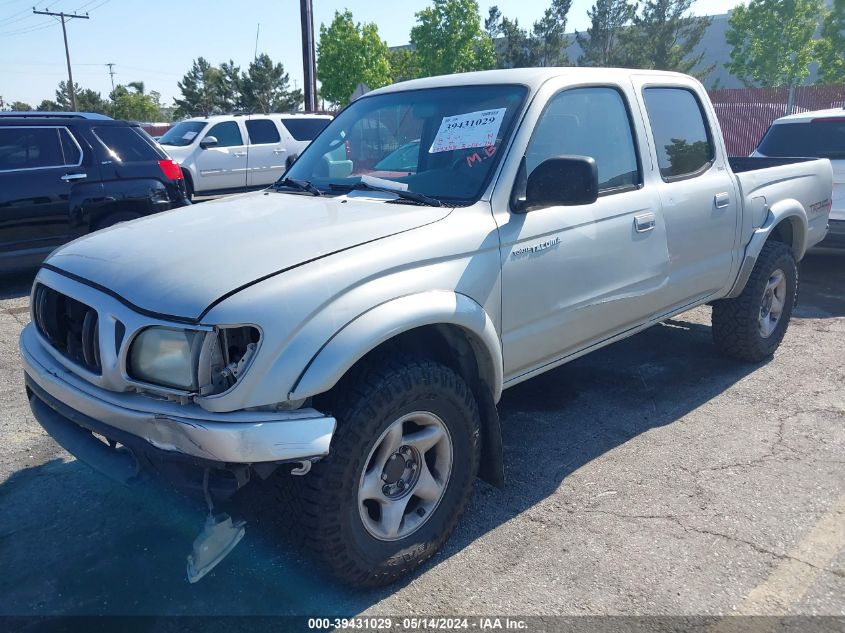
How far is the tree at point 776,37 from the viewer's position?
35.5m

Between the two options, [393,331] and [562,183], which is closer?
[393,331]

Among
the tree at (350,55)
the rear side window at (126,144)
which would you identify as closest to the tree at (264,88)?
the tree at (350,55)

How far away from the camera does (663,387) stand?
469 cm

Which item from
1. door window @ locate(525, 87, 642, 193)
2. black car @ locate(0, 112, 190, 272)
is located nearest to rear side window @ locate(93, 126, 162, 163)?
black car @ locate(0, 112, 190, 272)

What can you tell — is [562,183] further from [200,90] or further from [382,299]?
[200,90]

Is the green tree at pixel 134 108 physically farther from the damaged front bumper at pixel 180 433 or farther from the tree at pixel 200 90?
the damaged front bumper at pixel 180 433

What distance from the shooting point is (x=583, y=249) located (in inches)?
130

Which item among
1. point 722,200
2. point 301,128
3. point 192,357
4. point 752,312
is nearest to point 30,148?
point 192,357

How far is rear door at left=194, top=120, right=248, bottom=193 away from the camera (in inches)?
563

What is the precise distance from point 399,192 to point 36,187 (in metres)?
5.63

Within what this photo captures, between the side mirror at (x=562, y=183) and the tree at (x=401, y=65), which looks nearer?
the side mirror at (x=562, y=183)

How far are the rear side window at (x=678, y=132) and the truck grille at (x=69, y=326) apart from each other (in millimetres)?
3025

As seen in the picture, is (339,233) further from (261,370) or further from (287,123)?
(287,123)

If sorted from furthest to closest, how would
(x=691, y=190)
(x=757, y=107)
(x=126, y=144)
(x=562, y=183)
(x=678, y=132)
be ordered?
(x=757, y=107)
(x=126, y=144)
(x=678, y=132)
(x=691, y=190)
(x=562, y=183)
